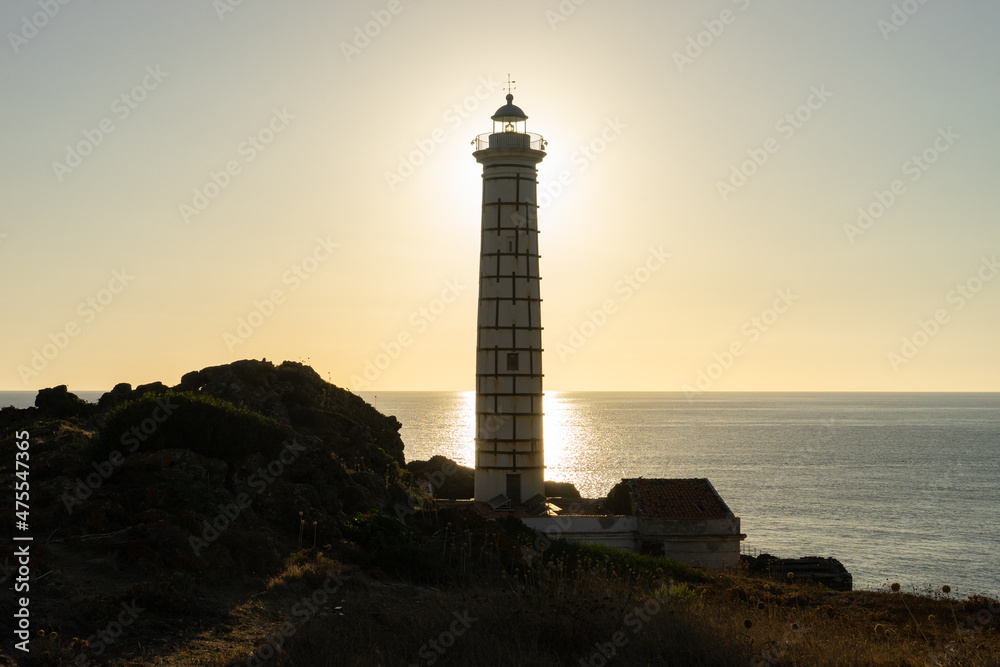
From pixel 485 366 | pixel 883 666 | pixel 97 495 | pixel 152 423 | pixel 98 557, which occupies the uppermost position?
pixel 485 366

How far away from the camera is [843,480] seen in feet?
305

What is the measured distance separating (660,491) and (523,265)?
34.4 feet

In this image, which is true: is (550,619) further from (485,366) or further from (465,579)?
(485,366)

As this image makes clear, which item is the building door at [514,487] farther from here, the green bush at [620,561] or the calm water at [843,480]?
the calm water at [843,480]

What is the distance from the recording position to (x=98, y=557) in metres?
14.9

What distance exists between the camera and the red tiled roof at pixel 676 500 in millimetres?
34594

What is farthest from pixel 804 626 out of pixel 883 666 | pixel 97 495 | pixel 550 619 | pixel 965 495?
pixel 965 495

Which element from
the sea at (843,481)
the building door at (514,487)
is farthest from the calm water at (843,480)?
the building door at (514,487)

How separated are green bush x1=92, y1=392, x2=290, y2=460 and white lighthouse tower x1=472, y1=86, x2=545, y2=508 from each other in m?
15.8

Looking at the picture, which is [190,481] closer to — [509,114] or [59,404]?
[59,404]

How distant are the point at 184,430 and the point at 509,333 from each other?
17.9 m

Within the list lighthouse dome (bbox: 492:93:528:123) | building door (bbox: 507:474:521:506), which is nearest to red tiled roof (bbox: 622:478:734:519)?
building door (bbox: 507:474:521:506)

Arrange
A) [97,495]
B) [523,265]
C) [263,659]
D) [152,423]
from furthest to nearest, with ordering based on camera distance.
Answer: [523,265], [152,423], [97,495], [263,659]

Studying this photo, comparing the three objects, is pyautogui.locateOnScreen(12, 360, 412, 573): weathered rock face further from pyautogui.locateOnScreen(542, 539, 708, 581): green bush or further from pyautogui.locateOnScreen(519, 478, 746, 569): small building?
pyautogui.locateOnScreen(519, 478, 746, 569): small building
